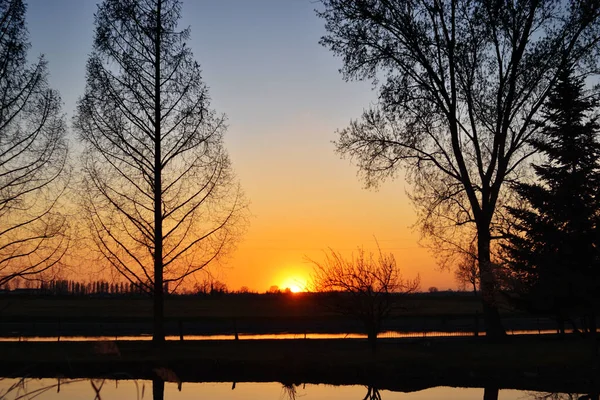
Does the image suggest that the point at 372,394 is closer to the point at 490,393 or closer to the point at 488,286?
the point at 490,393

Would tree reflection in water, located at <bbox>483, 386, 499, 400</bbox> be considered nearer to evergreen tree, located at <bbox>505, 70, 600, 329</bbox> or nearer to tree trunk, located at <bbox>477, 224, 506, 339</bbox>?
evergreen tree, located at <bbox>505, 70, 600, 329</bbox>

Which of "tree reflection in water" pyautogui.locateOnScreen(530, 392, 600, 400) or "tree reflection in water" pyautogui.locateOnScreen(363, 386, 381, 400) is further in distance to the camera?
"tree reflection in water" pyautogui.locateOnScreen(363, 386, 381, 400)

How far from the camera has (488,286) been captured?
26.6m

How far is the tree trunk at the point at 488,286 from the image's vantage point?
26531 mm

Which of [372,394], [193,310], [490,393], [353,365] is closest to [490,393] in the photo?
[490,393]

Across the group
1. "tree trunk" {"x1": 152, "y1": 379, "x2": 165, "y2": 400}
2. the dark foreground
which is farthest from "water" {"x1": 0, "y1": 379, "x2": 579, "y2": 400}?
the dark foreground

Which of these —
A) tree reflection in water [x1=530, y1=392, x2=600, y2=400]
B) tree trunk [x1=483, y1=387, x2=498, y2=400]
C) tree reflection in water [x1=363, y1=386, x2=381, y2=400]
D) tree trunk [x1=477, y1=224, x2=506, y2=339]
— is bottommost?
tree reflection in water [x1=530, y1=392, x2=600, y2=400]

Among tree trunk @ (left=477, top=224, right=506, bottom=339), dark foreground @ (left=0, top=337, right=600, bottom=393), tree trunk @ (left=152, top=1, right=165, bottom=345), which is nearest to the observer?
dark foreground @ (left=0, top=337, right=600, bottom=393)

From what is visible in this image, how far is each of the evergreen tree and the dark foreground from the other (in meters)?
2.16

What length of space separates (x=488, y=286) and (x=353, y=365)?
27.9 feet

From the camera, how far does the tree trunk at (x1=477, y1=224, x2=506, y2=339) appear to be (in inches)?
1045

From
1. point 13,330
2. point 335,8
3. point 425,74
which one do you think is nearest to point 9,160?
point 335,8

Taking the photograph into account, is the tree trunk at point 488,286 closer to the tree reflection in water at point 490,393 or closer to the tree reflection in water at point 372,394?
the tree reflection in water at point 490,393

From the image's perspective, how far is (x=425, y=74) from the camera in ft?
94.6
